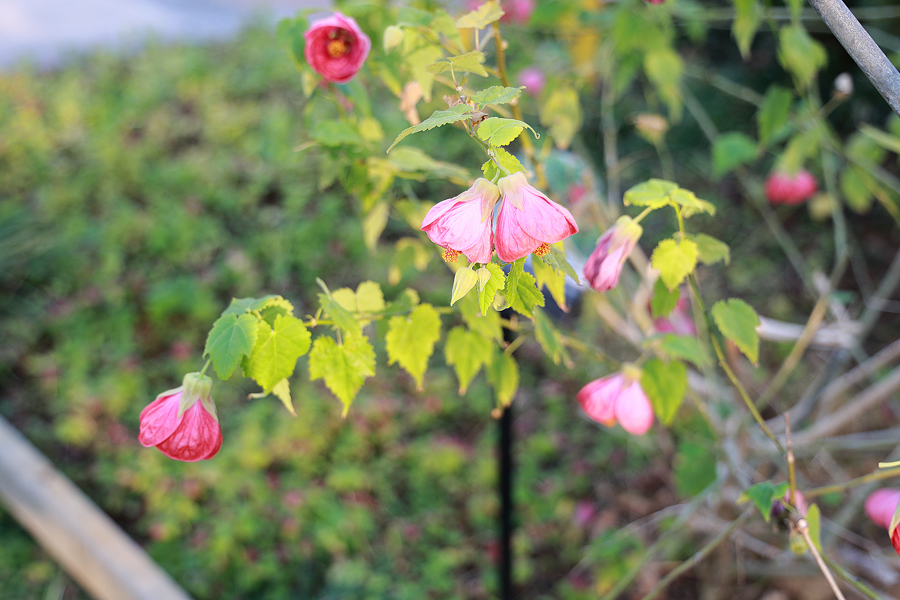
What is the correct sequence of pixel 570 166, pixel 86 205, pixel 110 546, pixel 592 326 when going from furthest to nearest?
pixel 86 205 < pixel 592 326 < pixel 110 546 < pixel 570 166

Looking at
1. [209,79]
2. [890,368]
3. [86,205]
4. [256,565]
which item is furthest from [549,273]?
[209,79]

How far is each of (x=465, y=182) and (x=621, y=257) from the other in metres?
0.22

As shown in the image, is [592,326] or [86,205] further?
[86,205]

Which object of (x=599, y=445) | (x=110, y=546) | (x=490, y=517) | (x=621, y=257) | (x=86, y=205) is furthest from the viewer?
(x=86, y=205)

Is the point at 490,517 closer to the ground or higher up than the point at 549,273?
closer to the ground

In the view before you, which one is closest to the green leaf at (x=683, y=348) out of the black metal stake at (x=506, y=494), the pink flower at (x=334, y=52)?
the black metal stake at (x=506, y=494)

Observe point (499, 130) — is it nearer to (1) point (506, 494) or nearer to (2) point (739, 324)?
(2) point (739, 324)

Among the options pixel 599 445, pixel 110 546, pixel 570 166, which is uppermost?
pixel 570 166

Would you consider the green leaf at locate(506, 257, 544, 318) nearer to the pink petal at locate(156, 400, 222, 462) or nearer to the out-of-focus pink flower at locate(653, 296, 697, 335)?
the pink petal at locate(156, 400, 222, 462)

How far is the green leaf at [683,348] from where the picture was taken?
0.61 m

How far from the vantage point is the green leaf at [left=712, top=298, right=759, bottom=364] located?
0.55 m

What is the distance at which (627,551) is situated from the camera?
4.12ft

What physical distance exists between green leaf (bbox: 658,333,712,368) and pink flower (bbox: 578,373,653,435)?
6 cm

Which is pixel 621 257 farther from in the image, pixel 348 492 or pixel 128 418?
pixel 128 418
